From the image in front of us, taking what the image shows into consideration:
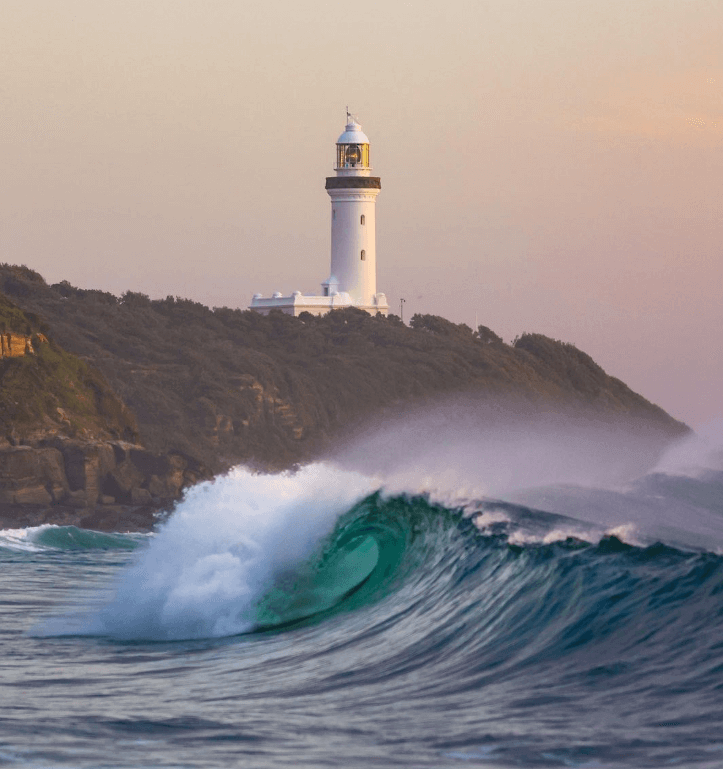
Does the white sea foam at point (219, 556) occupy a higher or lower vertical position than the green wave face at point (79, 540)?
higher

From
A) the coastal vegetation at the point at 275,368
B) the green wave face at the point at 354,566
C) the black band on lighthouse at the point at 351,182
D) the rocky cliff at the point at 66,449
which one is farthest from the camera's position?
the black band on lighthouse at the point at 351,182

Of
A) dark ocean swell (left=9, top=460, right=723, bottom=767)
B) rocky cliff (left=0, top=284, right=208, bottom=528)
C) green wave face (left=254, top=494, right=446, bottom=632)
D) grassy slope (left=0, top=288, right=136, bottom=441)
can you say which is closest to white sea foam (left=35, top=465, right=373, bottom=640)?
dark ocean swell (left=9, top=460, right=723, bottom=767)

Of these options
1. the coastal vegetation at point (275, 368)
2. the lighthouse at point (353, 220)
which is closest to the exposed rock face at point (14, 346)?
the coastal vegetation at point (275, 368)

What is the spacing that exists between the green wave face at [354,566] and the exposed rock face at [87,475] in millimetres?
33807

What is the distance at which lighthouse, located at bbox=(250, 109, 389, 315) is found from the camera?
80.1 metres

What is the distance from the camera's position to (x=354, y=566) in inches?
652

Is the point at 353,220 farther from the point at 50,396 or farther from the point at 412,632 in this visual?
the point at 412,632

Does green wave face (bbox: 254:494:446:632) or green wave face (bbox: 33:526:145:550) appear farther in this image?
green wave face (bbox: 33:526:145:550)

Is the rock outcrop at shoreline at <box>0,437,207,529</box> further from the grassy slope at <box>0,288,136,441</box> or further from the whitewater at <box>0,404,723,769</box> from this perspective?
the whitewater at <box>0,404,723,769</box>

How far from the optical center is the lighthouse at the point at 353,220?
80125mm

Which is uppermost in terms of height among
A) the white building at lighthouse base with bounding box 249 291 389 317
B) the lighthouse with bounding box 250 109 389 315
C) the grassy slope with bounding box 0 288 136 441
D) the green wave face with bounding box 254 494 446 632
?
the lighthouse with bounding box 250 109 389 315

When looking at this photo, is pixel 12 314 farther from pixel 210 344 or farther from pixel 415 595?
pixel 415 595

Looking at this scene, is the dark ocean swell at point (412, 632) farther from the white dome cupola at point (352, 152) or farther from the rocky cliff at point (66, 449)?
the white dome cupola at point (352, 152)

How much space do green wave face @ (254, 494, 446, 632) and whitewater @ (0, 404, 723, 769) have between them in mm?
32
